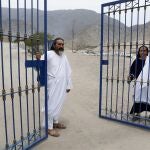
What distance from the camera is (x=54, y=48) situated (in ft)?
16.0

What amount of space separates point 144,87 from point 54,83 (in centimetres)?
182

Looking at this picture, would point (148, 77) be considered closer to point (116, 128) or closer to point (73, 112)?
point (116, 128)

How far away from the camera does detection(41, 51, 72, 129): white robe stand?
4.69m

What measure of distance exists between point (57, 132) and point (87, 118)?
1.18 meters

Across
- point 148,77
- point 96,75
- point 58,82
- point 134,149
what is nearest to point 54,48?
point 58,82

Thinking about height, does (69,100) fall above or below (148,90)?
below

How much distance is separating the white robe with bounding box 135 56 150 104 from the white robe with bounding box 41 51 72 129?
150 cm

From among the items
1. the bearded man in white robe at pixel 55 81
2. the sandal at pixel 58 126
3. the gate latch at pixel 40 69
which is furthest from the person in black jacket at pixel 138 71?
the gate latch at pixel 40 69

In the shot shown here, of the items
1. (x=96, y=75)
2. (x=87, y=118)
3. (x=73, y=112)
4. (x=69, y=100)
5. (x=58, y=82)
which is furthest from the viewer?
(x=96, y=75)

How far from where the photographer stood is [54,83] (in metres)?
4.71

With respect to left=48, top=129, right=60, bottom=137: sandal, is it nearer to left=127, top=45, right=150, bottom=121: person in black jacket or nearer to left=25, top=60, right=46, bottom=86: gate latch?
left=25, top=60, right=46, bottom=86: gate latch

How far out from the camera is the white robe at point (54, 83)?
4.69 meters

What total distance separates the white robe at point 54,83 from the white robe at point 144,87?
4.93 ft

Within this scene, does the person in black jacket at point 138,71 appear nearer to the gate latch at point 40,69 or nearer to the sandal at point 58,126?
the sandal at point 58,126
